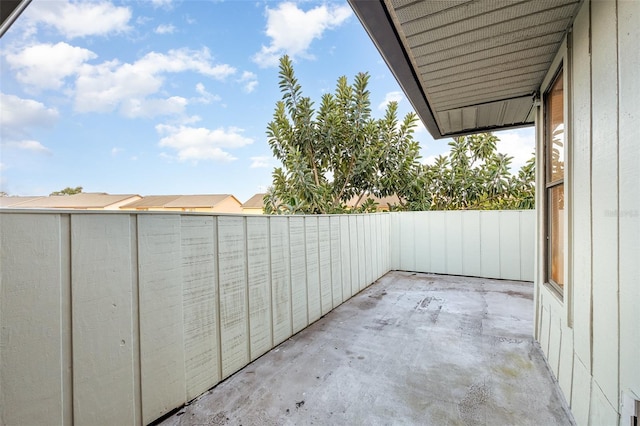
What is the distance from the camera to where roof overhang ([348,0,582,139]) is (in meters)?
1.48

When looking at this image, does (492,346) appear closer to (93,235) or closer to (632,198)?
(632,198)

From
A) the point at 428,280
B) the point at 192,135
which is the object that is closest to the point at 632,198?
the point at 428,280

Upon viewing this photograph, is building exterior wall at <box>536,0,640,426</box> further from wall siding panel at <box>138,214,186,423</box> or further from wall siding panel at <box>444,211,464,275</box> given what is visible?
wall siding panel at <box>444,211,464,275</box>

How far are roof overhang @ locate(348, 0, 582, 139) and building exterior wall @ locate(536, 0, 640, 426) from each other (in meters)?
0.23

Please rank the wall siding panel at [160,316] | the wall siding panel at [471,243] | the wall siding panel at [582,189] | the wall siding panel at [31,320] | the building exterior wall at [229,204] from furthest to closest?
the building exterior wall at [229,204]
the wall siding panel at [471,243]
the wall siding panel at [160,316]
the wall siding panel at [582,189]
the wall siding panel at [31,320]

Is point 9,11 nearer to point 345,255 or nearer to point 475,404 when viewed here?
point 475,404

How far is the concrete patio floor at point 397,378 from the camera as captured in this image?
5.40 ft

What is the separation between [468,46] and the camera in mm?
1828

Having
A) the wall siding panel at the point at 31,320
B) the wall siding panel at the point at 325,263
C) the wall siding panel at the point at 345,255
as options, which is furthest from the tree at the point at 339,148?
the wall siding panel at the point at 31,320

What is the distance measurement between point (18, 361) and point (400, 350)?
246 centimetres

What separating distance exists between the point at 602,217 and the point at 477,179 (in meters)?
6.47

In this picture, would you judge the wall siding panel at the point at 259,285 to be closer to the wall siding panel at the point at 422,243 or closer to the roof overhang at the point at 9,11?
the roof overhang at the point at 9,11

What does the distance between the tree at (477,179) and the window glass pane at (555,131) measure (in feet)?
15.8

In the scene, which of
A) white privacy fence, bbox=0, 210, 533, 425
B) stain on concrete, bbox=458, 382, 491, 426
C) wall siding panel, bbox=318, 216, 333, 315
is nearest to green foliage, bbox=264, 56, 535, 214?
wall siding panel, bbox=318, 216, 333, 315
